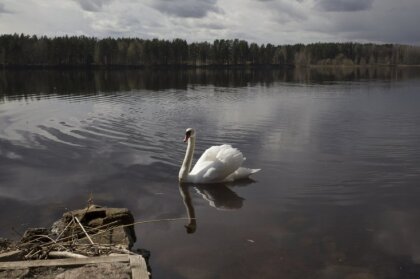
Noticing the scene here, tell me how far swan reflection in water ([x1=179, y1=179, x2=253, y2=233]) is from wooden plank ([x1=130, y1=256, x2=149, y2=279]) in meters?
3.49

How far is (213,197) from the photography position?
12977 mm

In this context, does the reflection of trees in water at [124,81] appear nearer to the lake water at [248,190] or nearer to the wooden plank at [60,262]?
the lake water at [248,190]

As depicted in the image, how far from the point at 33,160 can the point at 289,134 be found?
36.7 feet

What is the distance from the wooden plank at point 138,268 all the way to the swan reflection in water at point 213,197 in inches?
137

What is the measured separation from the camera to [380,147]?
61.6 ft

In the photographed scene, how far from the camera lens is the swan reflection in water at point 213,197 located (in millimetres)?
11836

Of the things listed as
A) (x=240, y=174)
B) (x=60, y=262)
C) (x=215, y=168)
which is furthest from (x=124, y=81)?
(x=60, y=262)

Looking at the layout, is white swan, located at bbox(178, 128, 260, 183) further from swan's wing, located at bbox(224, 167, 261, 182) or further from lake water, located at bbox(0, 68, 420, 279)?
lake water, located at bbox(0, 68, 420, 279)

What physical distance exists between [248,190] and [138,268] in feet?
22.5

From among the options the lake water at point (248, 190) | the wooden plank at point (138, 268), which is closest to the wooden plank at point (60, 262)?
the wooden plank at point (138, 268)

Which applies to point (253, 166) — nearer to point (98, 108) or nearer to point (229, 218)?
point (229, 218)

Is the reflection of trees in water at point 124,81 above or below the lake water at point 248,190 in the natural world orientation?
above

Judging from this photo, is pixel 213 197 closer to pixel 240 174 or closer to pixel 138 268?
pixel 240 174

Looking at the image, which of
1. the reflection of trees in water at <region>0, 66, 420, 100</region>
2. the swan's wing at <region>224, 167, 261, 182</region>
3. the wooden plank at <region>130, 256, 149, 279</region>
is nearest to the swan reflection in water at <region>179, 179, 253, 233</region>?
the swan's wing at <region>224, 167, 261, 182</region>
